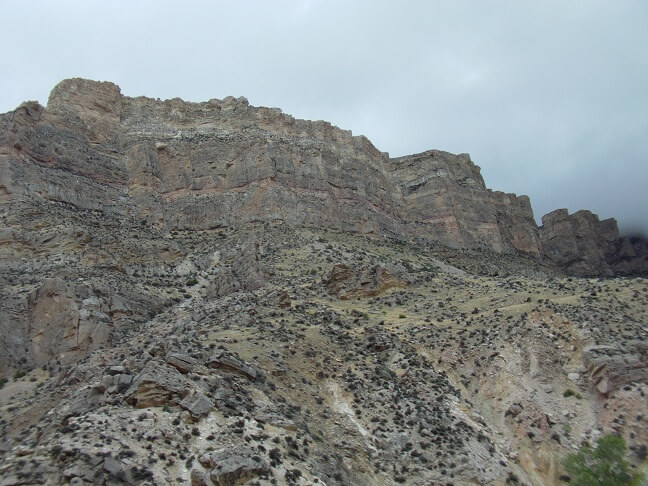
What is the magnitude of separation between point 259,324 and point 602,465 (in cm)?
1832

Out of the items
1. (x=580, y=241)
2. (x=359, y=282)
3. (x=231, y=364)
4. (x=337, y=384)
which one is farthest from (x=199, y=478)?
(x=580, y=241)

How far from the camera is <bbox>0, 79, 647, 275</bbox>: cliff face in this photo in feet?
197

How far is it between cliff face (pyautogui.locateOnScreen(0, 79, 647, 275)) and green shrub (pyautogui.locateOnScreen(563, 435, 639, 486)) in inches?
1690

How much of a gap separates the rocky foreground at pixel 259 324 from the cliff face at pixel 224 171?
296 mm

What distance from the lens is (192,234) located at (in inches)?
2440

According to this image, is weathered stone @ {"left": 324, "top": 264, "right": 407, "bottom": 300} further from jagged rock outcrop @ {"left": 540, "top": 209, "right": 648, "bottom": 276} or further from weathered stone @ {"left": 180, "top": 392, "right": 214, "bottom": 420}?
jagged rock outcrop @ {"left": 540, "top": 209, "right": 648, "bottom": 276}

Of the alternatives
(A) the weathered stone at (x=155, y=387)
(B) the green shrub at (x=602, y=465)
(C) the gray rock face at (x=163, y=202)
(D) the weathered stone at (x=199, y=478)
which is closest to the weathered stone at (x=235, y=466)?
(D) the weathered stone at (x=199, y=478)

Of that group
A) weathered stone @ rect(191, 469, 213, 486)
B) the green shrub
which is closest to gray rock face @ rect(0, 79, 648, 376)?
weathered stone @ rect(191, 469, 213, 486)

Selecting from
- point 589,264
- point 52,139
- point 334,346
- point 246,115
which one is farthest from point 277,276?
point 589,264

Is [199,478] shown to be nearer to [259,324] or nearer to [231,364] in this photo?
[231,364]

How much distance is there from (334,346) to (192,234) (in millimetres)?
32989

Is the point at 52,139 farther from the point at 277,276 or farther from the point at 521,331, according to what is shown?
the point at 521,331

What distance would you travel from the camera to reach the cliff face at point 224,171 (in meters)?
60.1

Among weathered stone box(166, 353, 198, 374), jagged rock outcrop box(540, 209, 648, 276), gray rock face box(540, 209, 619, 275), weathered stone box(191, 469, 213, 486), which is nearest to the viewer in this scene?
weathered stone box(191, 469, 213, 486)
